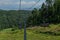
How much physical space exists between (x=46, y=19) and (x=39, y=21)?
189 cm

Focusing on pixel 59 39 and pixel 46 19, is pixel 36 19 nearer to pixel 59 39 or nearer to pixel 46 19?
pixel 46 19

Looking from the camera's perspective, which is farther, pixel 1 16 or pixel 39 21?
pixel 1 16

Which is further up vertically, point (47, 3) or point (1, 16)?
point (47, 3)

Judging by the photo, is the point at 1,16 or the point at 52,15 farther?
the point at 1,16

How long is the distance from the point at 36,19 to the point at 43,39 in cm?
2472

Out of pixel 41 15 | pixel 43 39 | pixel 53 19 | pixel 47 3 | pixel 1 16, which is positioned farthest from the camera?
pixel 1 16

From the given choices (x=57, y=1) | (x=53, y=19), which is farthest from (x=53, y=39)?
(x=57, y=1)

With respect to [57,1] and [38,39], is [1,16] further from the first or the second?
[38,39]

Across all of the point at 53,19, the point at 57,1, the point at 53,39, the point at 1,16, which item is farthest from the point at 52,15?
the point at 1,16

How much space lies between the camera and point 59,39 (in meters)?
25.3

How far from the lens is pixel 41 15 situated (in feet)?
166

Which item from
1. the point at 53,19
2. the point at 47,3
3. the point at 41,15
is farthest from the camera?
the point at 47,3

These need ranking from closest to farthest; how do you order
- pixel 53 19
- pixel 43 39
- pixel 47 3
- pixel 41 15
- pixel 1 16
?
pixel 43 39
pixel 53 19
pixel 41 15
pixel 47 3
pixel 1 16

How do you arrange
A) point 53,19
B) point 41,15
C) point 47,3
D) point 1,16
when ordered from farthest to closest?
point 1,16
point 47,3
point 41,15
point 53,19
